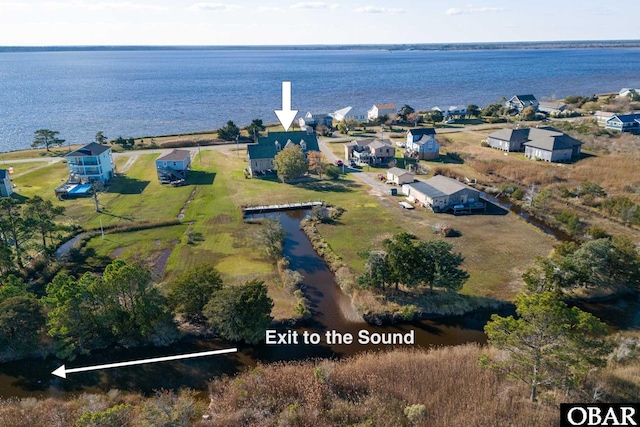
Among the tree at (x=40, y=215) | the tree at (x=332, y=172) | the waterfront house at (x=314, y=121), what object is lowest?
the tree at (x=332, y=172)

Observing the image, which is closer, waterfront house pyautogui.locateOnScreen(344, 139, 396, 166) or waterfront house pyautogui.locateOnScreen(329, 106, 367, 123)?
waterfront house pyautogui.locateOnScreen(344, 139, 396, 166)

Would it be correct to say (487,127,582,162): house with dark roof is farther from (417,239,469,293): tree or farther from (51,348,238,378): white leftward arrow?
(51,348,238,378): white leftward arrow

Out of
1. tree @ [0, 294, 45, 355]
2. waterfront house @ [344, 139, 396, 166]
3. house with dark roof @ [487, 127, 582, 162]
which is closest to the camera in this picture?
tree @ [0, 294, 45, 355]

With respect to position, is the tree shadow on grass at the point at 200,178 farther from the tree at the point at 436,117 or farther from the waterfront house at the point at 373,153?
the tree at the point at 436,117

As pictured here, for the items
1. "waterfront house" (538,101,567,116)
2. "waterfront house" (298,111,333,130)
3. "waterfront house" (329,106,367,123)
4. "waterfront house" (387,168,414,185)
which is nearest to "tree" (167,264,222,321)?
"waterfront house" (387,168,414,185)

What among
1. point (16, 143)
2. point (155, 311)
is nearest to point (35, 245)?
point (155, 311)

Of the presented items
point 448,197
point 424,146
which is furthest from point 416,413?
point 424,146

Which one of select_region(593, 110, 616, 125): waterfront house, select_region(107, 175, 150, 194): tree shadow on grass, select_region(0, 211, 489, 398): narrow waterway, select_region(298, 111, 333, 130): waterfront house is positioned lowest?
select_region(0, 211, 489, 398): narrow waterway

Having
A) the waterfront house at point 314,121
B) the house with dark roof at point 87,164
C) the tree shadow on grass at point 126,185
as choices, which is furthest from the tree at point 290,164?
the waterfront house at point 314,121
